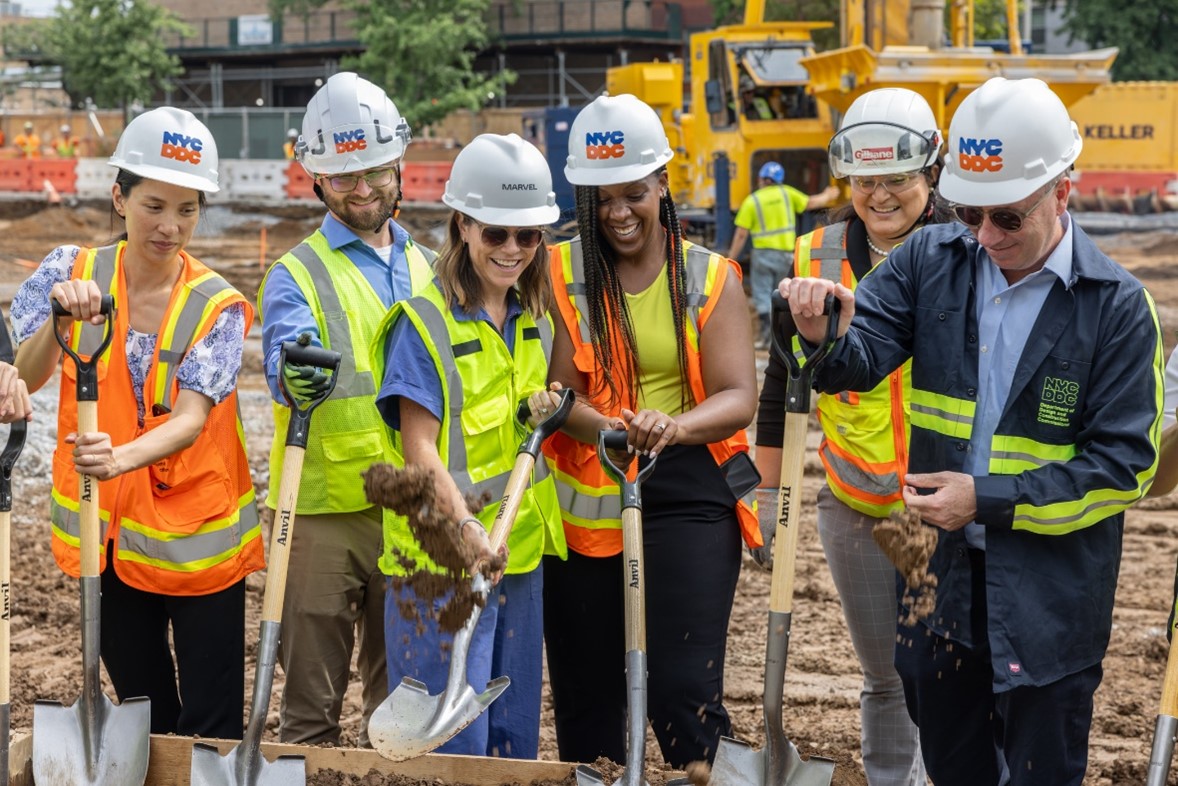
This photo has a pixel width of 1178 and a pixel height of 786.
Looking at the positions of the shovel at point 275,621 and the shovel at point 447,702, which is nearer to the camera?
the shovel at point 447,702

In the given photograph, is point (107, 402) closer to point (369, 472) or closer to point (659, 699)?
point (369, 472)

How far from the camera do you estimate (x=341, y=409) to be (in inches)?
174

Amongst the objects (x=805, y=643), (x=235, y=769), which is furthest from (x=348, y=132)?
(x=805, y=643)

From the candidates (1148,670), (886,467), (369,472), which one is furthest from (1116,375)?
(1148,670)

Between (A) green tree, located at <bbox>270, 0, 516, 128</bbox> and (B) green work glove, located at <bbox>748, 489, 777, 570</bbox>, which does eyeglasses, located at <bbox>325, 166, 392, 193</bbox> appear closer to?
(B) green work glove, located at <bbox>748, 489, 777, 570</bbox>

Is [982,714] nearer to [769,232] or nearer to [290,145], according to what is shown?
[769,232]

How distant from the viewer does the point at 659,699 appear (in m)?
4.25

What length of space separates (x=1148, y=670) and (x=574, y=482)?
3.37 m

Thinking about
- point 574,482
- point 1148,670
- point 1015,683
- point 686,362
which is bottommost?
point 1148,670

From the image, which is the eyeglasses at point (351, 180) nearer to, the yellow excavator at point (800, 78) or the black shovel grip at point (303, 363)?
the black shovel grip at point (303, 363)

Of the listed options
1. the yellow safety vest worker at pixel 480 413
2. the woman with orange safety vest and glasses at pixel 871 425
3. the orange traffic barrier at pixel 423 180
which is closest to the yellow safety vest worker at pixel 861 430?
the woman with orange safety vest and glasses at pixel 871 425

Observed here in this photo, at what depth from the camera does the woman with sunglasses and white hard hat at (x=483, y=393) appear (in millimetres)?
4004

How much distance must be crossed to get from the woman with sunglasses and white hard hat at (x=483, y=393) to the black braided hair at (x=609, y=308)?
0.45ft

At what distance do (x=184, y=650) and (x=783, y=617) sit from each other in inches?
69.0
